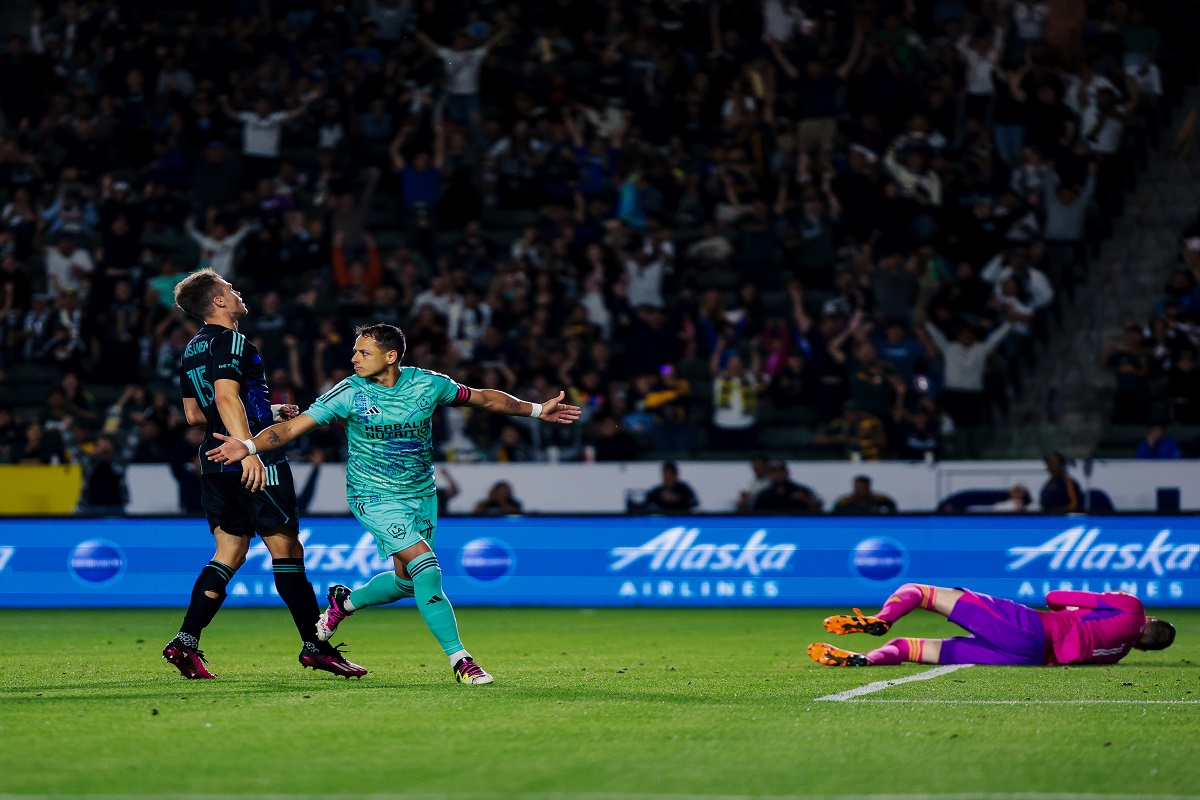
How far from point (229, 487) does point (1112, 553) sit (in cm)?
949

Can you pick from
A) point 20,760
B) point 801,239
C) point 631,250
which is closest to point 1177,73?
point 801,239

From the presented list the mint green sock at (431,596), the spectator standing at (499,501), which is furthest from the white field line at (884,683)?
the spectator standing at (499,501)

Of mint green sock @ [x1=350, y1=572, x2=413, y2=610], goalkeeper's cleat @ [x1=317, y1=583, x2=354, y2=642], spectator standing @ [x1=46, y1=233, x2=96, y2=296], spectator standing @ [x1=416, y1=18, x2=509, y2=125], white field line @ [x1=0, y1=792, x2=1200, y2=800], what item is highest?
spectator standing @ [x1=416, y1=18, x2=509, y2=125]

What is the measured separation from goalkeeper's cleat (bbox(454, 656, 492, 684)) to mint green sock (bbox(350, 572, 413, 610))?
0.58 m

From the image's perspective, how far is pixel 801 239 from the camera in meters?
21.7

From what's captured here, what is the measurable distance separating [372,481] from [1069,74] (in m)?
17.0

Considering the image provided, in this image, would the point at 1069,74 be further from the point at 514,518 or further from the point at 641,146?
the point at 514,518

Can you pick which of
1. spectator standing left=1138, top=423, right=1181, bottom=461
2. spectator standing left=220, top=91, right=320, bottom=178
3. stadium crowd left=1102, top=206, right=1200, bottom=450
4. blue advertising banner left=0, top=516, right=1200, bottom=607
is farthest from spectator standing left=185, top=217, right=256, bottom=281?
spectator standing left=1138, top=423, right=1181, bottom=461

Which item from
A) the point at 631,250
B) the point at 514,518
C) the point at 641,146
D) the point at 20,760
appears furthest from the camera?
the point at 641,146

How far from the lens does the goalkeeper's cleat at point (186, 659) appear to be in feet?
29.7

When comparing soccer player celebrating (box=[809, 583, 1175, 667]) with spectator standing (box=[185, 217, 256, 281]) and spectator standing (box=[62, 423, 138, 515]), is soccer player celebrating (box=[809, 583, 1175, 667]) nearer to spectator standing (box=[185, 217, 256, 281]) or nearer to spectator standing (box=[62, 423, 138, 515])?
spectator standing (box=[62, 423, 138, 515])

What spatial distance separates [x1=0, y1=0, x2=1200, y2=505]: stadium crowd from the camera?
19.6 meters

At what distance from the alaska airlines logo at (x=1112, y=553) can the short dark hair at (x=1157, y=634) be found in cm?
604

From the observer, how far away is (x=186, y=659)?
9.10 meters
